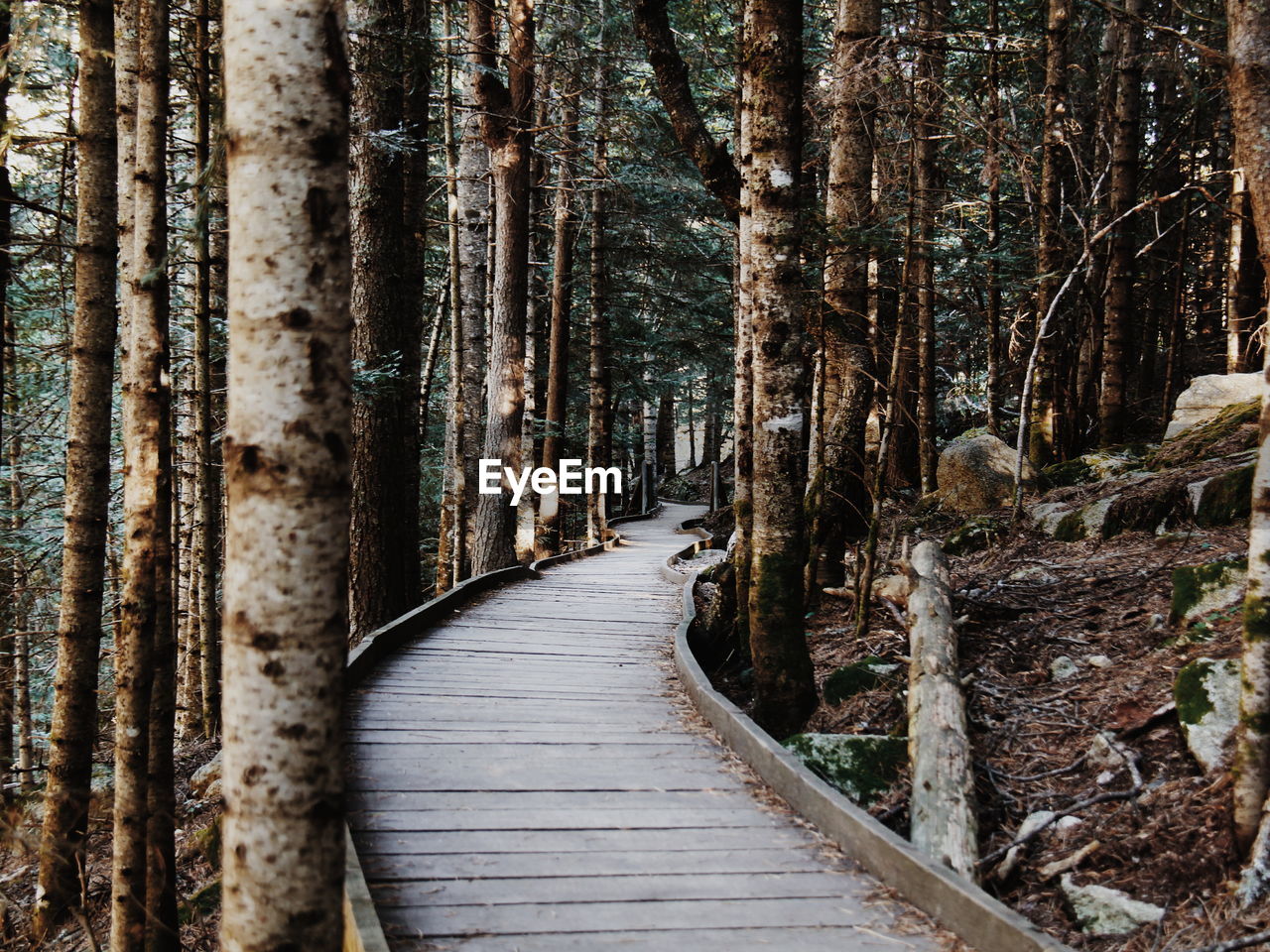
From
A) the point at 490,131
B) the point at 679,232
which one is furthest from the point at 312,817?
the point at 679,232

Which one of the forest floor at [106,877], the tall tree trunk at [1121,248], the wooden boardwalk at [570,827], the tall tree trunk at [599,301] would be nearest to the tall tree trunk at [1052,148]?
the tall tree trunk at [1121,248]

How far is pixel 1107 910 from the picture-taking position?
3.57 m

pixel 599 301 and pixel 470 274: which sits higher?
pixel 599 301

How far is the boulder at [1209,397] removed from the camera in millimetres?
10891

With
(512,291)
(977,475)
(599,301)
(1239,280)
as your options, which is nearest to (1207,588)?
(977,475)

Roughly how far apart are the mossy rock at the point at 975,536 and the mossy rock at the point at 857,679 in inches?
140

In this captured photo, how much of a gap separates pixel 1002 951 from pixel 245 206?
340 centimetres

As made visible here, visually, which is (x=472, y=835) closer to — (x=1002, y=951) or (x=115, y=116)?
(x=1002, y=951)

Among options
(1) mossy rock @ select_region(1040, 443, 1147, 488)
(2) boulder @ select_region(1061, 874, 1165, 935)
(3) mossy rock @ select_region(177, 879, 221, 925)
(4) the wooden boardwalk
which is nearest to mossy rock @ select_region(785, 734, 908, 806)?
(4) the wooden boardwalk

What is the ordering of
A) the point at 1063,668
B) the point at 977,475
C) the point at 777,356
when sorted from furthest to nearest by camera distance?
1. the point at 977,475
2. the point at 777,356
3. the point at 1063,668

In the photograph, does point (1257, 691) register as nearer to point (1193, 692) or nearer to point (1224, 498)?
point (1193, 692)

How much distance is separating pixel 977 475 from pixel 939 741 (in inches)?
322

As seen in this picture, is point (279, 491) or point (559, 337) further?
point (559, 337)

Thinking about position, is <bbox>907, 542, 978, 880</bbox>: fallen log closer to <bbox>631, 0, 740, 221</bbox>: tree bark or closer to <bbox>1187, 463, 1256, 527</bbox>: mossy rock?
<bbox>1187, 463, 1256, 527</bbox>: mossy rock
